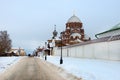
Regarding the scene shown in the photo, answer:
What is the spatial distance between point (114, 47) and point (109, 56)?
1.43 meters

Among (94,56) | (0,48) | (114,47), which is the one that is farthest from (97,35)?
(0,48)

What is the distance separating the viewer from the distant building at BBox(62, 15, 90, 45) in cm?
10369

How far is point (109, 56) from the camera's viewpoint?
25469 mm

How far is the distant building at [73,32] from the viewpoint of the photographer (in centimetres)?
10369

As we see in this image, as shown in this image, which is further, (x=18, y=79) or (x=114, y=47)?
(x=114, y=47)

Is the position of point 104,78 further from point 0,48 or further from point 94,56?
point 0,48

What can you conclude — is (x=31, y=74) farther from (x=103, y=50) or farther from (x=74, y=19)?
(x=74, y=19)

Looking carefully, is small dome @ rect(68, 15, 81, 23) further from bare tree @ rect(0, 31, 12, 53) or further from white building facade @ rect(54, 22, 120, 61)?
white building facade @ rect(54, 22, 120, 61)

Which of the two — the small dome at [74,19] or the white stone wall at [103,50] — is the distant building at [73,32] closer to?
the small dome at [74,19]

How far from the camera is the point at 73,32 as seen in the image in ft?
345

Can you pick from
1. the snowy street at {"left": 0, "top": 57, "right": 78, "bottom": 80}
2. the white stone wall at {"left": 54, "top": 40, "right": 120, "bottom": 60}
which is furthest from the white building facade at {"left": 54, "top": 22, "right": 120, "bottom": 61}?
the snowy street at {"left": 0, "top": 57, "right": 78, "bottom": 80}

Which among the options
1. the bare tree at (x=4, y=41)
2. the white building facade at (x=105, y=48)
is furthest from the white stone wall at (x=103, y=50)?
the bare tree at (x=4, y=41)

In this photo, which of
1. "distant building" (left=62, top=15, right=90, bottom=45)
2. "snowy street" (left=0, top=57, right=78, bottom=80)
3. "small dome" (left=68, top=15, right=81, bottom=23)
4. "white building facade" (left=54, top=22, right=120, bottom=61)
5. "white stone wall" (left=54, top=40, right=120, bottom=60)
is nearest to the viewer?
"snowy street" (left=0, top=57, right=78, bottom=80)

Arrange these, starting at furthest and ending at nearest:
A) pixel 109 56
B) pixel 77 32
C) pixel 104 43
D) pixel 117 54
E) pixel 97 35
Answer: pixel 77 32, pixel 97 35, pixel 104 43, pixel 109 56, pixel 117 54
